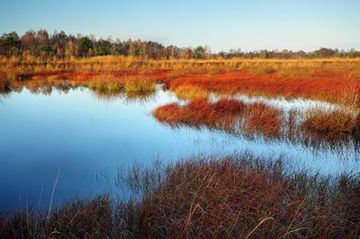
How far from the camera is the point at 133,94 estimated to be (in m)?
15.3

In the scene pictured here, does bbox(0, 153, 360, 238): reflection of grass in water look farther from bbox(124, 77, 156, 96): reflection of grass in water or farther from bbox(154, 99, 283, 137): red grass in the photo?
bbox(124, 77, 156, 96): reflection of grass in water

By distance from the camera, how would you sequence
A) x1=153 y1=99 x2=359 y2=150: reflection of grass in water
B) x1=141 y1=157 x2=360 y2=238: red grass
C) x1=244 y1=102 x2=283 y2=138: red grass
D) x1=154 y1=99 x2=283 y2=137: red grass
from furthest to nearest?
x1=154 y1=99 x2=283 y2=137: red grass → x1=244 y1=102 x2=283 y2=138: red grass → x1=153 y1=99 x2=359 y2=150: reflection of grass in water → x1=141 y1=157 x2=360 y2=238: red grass

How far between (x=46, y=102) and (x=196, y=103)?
656cm

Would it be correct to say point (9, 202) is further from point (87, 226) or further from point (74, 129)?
point (74, 129)

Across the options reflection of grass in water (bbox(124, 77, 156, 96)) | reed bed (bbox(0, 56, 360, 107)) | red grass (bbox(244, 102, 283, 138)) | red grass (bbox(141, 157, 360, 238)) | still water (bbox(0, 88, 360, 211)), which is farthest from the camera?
reflection of grass in water (bbox(124, 77, 156, 96))

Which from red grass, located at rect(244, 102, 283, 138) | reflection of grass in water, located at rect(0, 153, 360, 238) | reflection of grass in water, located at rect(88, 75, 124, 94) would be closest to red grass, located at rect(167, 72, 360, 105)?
reflection of grass in water, located at rect(88, 75, 124, 94)

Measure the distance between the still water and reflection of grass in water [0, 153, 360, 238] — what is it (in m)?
0.56

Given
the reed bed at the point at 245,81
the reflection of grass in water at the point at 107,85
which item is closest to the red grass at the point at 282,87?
the reed bed at the point at 245,81

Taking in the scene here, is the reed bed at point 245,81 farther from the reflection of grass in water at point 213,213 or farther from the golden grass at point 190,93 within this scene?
the reflection of grass in water at point 213,213

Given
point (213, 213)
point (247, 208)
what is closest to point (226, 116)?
point (247, 208)

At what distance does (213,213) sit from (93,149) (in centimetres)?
450

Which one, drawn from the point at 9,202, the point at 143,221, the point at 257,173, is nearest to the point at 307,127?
the point at 257,173

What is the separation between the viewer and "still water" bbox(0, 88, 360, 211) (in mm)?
5469

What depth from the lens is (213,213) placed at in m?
3.64
